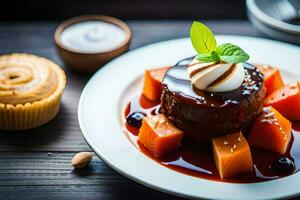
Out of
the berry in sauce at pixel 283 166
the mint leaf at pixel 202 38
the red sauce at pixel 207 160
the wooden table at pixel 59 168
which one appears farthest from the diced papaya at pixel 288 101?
the wooden table at pixel 59 168

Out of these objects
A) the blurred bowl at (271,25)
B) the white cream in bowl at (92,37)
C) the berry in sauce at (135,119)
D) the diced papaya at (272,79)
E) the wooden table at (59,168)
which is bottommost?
the wooden table at (59,168)

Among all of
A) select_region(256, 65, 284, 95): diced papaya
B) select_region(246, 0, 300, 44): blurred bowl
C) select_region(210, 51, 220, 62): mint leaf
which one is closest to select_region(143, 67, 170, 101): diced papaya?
select_region(210, 51, 220, 62): mint leaf

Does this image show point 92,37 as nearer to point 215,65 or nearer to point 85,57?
point 85,57

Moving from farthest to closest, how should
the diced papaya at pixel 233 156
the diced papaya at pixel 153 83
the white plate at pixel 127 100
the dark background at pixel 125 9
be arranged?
the dark background at pixel 125 9, the diced papaya at pixel 153 83, the diced papaya at pixel 233 156, the white plate at pixel 127 100

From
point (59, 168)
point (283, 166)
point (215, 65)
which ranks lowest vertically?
point (59, 168)

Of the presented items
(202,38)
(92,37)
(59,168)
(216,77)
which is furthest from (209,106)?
(92,37)

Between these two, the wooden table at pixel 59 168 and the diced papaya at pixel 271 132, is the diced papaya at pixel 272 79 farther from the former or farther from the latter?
the wooden table at pixel 59 168

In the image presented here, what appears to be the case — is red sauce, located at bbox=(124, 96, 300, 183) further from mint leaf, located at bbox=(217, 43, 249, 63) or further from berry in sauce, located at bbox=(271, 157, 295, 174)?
mint leaf, located at bbox=(217, 43, 249, 63)
